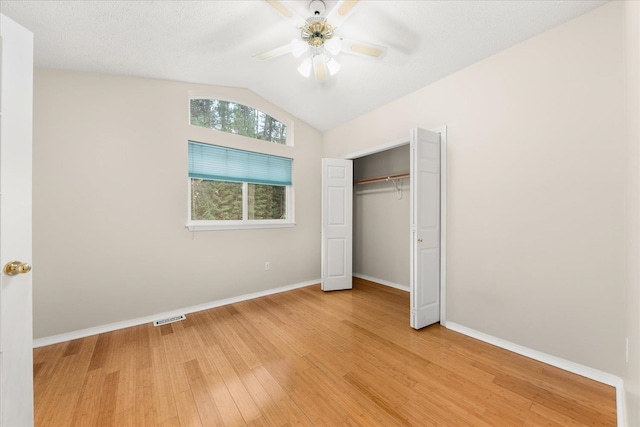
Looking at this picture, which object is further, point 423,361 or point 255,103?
point 255,103

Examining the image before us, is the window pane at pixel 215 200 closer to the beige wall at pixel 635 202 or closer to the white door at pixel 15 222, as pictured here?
the white door at pixel 15 222

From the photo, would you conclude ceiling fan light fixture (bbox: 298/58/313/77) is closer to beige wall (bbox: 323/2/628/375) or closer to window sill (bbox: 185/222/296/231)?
beige wall (bbox: 323/2/628/375)

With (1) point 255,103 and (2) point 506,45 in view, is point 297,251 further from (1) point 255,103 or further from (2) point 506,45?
(2) point 506,45

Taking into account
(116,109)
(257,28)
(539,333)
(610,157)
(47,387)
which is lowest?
(47,387)

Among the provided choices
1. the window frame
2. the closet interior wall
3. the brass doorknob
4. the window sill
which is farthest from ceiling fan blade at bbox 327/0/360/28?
the window sill

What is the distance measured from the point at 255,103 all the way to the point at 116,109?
5.53 feet

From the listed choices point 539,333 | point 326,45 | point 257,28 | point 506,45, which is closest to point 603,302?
point 539,333

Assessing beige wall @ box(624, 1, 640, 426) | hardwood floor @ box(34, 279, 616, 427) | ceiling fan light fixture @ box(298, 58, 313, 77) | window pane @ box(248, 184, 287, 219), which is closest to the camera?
beige wall @ box(624, 1, 640, 426)

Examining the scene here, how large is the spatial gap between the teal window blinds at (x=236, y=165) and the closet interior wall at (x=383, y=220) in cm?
142

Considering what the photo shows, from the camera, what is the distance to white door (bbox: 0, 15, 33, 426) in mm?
1004

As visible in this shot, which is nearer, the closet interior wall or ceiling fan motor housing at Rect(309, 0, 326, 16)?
ceiling fan motor housing at Rect(309, 0, 326, 16)

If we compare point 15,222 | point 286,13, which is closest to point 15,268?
point 15,222

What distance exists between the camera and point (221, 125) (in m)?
3.38

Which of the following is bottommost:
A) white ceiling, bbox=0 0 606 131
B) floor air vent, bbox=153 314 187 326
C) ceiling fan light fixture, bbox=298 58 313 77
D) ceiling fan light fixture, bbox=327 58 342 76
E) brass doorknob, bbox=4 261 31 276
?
floor air vent, bbox=153 314 187 326
